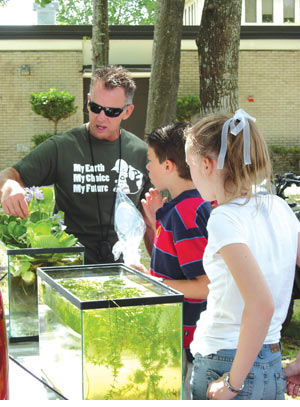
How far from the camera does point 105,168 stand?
338 centimetres

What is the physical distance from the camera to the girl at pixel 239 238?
1.82m

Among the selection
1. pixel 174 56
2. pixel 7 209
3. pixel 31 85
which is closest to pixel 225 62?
pixel 174 56

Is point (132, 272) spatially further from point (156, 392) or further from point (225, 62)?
point (225, 62)

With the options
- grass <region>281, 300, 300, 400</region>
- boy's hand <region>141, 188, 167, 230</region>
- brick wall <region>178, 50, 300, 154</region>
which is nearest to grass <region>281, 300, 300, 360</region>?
grass <region>281, 300, 300, 400</region>

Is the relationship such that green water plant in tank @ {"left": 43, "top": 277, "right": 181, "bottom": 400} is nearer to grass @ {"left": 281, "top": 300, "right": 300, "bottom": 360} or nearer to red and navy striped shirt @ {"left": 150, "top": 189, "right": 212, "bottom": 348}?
red and navy striped shirt @ {"left": 150, "top": 189, "right": 212, "bottom": 348}

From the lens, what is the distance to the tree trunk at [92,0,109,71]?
11.9 m

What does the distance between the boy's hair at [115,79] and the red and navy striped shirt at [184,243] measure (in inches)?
38.5

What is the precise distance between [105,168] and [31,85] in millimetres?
21458

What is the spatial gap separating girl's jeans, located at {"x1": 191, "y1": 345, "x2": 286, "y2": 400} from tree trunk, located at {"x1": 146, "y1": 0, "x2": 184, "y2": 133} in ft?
23.8

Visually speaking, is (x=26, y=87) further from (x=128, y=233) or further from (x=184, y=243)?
(x=184, y=243)

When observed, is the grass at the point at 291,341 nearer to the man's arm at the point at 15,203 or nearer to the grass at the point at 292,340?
the grass at the point at 292,340

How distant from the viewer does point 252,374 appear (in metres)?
1.86

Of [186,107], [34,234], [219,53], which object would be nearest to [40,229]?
[34,234]

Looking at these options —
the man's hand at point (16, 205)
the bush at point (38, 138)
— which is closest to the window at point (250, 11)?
the bush at point (38, 138)
